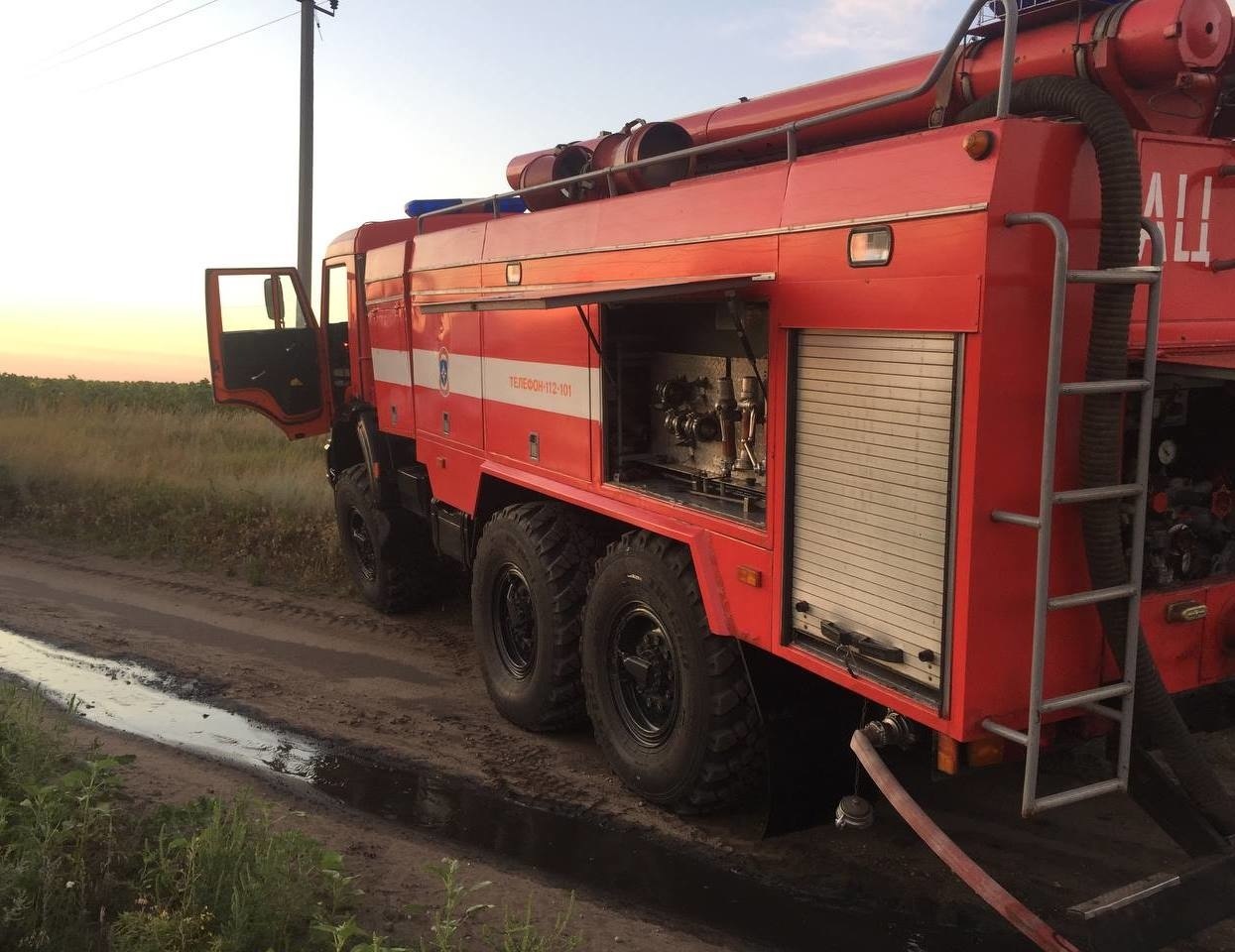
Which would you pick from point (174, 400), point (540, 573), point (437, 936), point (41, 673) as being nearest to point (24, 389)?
point (174, 400)

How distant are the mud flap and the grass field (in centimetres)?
574

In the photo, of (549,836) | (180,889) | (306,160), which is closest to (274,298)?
(549,836)

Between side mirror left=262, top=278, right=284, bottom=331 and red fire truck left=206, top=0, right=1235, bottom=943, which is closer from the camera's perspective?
red fire truck left=206, top=0, right=1235, bottom=943

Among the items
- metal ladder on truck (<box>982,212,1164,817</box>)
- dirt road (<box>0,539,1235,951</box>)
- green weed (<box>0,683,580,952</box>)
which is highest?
metal ladder on truck (<box>982,212,1164,817</box>)

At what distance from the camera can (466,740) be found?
5.63 meters

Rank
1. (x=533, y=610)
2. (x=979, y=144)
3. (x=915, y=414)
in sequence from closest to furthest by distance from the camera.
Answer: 1. (x=979, y=144)
2. (x=915, y=414)
3. (x=533, y=610)

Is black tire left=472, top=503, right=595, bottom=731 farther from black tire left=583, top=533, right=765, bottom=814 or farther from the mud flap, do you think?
the mud flap

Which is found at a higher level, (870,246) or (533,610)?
(870,246)

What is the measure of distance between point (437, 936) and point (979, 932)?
6.31ft

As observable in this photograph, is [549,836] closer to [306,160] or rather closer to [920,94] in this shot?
[920,94]

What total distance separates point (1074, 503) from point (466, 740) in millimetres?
3581

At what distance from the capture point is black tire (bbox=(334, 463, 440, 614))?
7.94 meters

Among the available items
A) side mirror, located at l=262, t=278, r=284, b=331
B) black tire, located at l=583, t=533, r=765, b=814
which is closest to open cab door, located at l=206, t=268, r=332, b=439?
side mirror, located at l=262, t=278, r=284, b=331

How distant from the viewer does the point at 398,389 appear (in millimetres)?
7570
